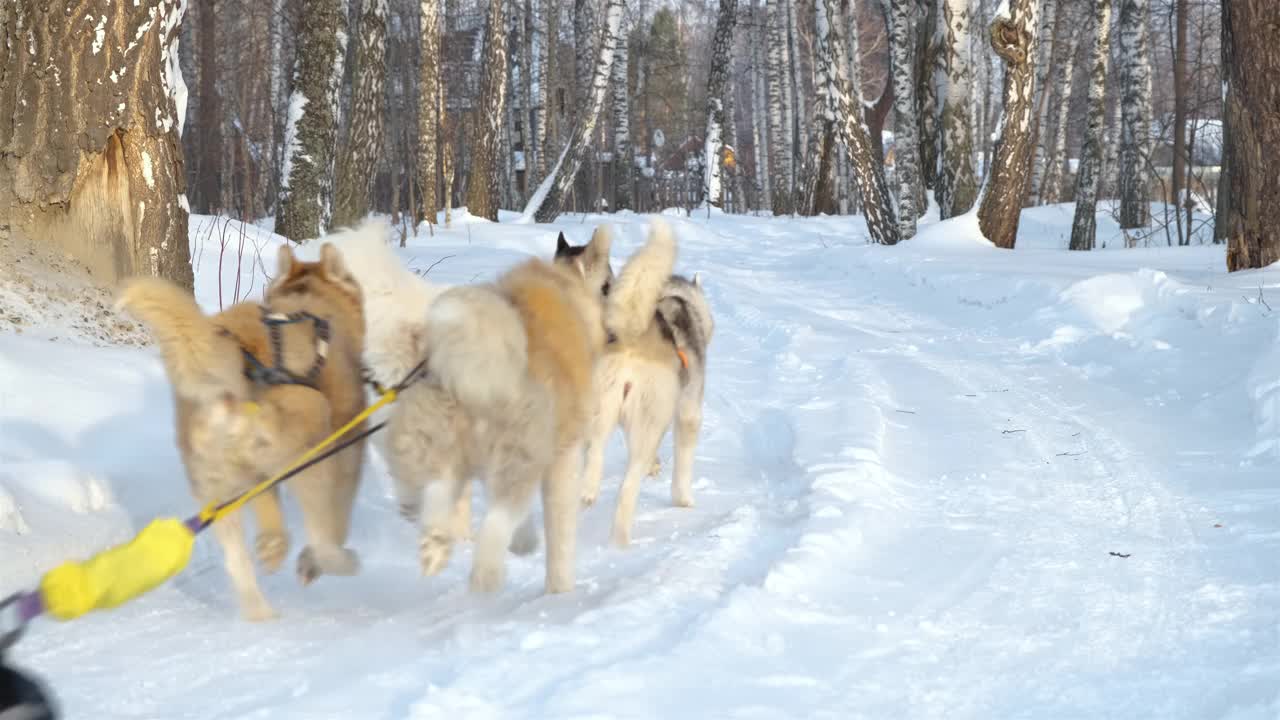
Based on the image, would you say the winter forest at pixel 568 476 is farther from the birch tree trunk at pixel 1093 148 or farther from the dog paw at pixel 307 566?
the birch tree trunk at pixel 1093 148

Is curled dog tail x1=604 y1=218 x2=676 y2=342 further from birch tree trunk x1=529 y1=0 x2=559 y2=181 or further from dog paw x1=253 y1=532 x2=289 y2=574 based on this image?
birch tree trunk x1=529 y1=0 x2=559 y2=181

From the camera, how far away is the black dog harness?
3.83 metres

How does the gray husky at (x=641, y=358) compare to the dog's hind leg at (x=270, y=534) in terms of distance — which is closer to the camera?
the dog's hind leg at (x=270, y=534)

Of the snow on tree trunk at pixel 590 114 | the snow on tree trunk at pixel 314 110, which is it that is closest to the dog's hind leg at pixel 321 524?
the snow on tree trunk at pixel 314 110

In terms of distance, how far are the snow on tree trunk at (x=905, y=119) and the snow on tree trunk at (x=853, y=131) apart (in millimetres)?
318

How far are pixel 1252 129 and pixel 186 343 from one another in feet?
32.5

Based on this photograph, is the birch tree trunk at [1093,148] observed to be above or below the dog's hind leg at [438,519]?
above

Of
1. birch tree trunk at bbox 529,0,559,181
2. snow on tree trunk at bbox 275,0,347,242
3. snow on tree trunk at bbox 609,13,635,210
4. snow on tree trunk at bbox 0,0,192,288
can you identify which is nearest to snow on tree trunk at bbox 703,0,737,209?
snow on tree trunk at bbox 609,13,635,210

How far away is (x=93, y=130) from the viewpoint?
6.50 m

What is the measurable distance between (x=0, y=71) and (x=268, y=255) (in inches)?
163

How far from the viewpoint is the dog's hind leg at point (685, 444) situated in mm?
5625

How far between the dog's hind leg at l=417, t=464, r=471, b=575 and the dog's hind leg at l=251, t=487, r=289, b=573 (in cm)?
68

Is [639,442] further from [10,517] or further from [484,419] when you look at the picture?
[10,517]

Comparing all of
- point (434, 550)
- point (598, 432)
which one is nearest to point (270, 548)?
point (434, 550)
